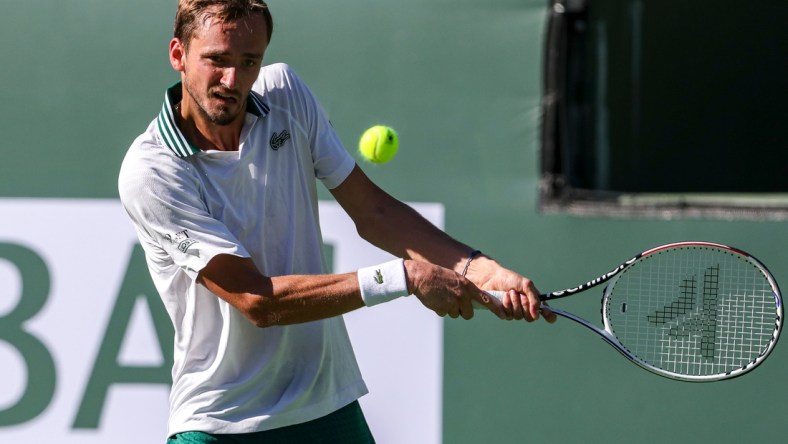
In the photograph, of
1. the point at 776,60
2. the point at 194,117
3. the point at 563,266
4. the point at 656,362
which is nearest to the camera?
the point at 194,117

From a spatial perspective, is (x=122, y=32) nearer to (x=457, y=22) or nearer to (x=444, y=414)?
(x=457, y=22)

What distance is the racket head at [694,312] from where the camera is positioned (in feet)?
10.5

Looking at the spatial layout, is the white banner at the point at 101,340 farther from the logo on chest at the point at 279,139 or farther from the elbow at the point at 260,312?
the elbow at the point at 260,312

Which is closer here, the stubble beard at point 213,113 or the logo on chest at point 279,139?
the stubble beard at point 213,113

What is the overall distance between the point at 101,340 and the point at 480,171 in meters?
1.42

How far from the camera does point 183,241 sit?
8.00 ft

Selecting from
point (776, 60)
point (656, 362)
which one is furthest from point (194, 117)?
point (776, 60)

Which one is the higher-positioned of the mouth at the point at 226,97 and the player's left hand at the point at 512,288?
the mouth at the point at 226,97

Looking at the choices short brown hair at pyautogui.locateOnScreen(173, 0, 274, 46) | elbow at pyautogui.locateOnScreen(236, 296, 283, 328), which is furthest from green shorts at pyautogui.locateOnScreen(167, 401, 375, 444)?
short brown hair at pyautogui.locateOnScreen(173, 0, 274, 46)

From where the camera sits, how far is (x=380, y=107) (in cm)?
381

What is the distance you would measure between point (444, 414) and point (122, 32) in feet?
5.60

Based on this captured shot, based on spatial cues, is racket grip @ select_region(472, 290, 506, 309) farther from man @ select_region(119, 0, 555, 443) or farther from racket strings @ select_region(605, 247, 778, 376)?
racket strings @ select_region(605, 247, 778, 376)

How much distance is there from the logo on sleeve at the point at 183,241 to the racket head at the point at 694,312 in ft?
4.26

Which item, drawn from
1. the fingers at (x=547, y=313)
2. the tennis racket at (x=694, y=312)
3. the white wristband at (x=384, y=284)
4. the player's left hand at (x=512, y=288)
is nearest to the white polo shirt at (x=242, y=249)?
the white wristband at (x=384, y=284)
